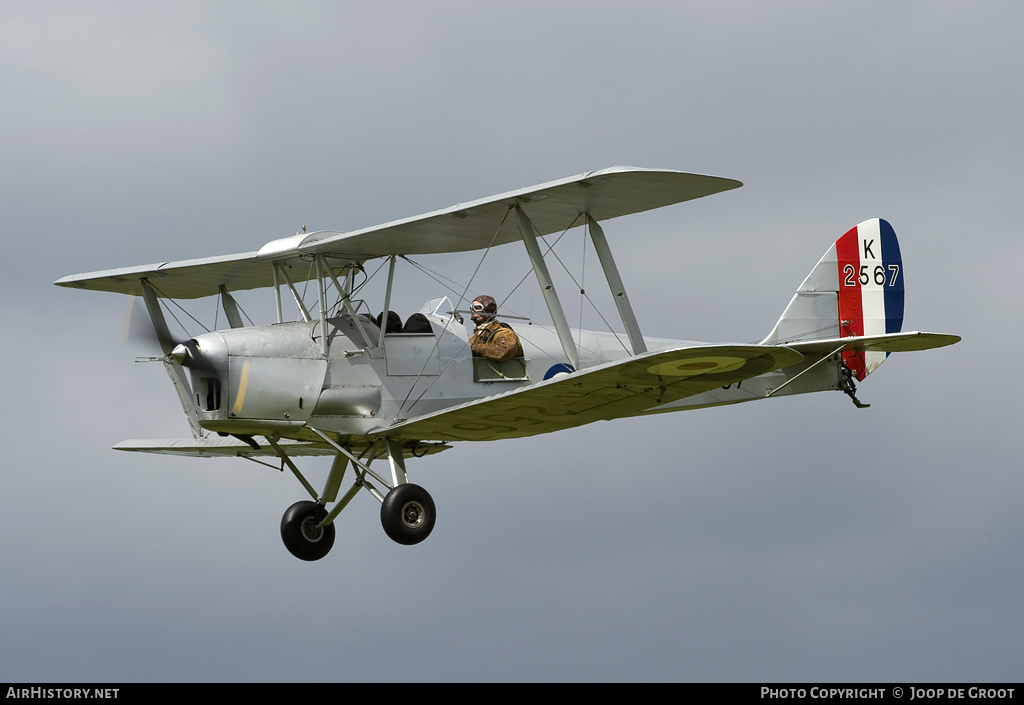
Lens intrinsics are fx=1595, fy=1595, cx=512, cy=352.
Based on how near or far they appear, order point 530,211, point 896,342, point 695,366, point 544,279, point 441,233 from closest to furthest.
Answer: point 695,366, point 896,342, point 544,279, point 530,211, point 441,233

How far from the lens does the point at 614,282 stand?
55.1 feet

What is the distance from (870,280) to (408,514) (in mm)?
7637

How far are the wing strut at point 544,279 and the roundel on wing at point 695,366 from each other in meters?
1.33

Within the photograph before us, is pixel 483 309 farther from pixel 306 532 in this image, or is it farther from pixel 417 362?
pixel 306 532

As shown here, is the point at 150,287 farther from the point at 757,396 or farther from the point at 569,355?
the point at 757,396

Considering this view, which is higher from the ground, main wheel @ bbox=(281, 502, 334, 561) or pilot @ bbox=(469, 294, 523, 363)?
pilot @ bbox=(469, 294, 523, 363)

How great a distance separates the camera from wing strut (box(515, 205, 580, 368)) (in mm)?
16594

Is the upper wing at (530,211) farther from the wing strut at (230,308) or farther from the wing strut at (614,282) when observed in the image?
the wing strut at (230,308)

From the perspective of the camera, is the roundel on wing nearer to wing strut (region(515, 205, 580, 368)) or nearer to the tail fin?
wing strut (region(515, 205, 580, 368))

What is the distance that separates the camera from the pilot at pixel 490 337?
717 inches

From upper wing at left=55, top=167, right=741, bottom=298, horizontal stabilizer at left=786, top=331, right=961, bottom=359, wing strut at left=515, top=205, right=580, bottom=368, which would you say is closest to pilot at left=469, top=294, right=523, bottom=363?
upper wing at left=55, top=167, right=741, bottom=298

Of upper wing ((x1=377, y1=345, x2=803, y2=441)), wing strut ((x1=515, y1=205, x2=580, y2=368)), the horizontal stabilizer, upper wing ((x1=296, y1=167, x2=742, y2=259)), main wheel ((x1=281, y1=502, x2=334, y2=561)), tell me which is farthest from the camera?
main wheel ((x1=281, y1=502, x2=334, y2=561))

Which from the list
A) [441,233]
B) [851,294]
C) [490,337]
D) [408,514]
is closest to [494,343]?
[490,337]

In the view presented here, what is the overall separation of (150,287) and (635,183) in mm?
6571
